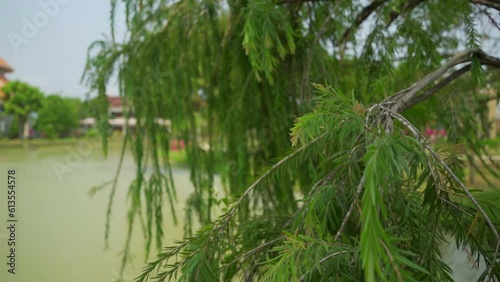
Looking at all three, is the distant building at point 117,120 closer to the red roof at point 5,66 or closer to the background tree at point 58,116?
the background tree at point 58,116

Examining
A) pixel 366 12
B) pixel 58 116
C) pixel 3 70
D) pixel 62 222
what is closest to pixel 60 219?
pixel 62 222

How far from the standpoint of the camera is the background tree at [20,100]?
3.51 feet

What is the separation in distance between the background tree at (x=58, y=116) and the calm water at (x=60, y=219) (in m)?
0.07

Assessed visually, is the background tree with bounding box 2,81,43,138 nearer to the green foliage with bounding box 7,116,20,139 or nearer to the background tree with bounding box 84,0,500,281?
the green foliage with bounding box 7,116,20,139

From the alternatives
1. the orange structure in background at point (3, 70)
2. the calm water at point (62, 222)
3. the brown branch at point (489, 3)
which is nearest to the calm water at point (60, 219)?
the calm water at point (62, 222)

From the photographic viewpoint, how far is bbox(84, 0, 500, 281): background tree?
34 cm

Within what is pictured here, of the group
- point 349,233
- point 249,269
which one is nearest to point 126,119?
point 249,269

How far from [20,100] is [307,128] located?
3.40 feet

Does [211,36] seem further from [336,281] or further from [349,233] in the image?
[336,281]

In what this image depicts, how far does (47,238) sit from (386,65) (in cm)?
105

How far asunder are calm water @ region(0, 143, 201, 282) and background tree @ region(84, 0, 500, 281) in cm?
29

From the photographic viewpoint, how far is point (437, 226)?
38 centimetres
